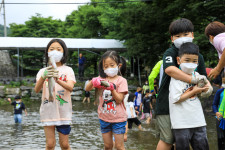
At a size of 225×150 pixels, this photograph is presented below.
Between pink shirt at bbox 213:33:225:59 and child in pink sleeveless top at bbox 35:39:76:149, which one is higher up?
pink shirt at bbox 213:33:225:59

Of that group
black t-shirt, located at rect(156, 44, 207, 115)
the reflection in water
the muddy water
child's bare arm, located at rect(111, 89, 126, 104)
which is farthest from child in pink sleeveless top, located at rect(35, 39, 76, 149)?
the reflection in water

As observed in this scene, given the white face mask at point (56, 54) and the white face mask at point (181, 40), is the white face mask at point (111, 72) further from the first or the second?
the white face mask at point (181, 40)

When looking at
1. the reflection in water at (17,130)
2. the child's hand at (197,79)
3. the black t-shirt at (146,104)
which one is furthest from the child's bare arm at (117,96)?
the black t-shirt at (146,104)

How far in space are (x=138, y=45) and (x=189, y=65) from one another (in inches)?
659

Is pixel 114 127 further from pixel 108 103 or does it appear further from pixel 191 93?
pixel 191 93

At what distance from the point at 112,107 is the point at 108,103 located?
83mm

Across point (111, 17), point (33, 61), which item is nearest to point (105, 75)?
point (111, 17)

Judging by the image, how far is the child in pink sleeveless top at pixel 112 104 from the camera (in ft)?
12.0

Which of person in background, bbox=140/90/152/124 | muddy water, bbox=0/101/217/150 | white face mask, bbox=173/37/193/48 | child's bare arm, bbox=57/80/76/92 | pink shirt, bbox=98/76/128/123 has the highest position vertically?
white face mask, bbox=173/37/193/48

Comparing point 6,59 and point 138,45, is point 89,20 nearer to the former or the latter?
point 6,59

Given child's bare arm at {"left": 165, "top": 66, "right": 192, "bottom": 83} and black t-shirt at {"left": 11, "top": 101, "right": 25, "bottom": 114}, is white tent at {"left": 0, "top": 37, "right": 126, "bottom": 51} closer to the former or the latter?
black t-shirt at {"left": 11, "top": 101, "right": 25, "bottom": 114}

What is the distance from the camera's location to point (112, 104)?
3.74 metres

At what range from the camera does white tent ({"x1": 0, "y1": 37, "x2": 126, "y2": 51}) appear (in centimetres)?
2088

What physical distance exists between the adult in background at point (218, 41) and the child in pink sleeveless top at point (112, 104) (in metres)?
1.22
